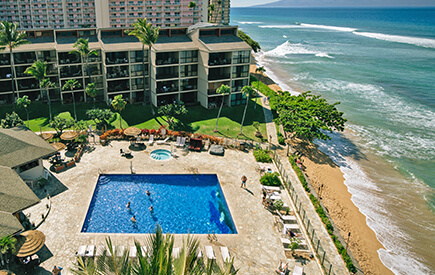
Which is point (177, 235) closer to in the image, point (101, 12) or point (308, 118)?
point (308, 118)

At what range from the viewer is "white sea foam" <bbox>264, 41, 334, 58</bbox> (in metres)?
130

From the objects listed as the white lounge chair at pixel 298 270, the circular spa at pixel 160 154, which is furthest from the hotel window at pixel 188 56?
the white lounge chair at pixel 298 270

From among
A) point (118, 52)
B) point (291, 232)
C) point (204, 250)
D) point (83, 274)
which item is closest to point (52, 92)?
point (118, 52)

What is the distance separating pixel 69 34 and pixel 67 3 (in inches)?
2804

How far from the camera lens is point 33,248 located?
78.3 feet

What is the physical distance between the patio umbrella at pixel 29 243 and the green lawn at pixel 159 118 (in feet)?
81.5

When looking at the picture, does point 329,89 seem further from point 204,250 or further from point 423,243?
point 204,250

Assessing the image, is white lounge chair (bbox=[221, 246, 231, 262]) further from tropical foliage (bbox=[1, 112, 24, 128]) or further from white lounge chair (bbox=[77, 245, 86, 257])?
tropical foliage (bbox=[1, 112, 24, 128])

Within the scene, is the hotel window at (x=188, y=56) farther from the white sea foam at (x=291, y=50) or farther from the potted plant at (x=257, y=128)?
the white sea foam at (x=291, y=50)

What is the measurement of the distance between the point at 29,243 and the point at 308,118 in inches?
1474

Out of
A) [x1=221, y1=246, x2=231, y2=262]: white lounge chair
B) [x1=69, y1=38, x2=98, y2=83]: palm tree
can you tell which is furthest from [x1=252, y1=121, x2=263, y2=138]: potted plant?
[x1=69, y1=38, x2=98, y2=83]: palm tree

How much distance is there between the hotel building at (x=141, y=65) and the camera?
53.0 metres

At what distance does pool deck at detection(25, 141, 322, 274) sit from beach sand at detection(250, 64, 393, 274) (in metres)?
6.01

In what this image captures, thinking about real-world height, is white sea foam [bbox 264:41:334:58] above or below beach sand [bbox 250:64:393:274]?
above
